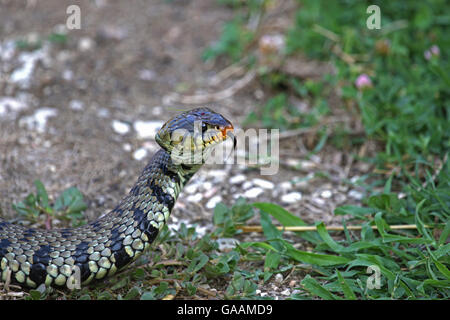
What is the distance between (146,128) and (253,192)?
1.40 metres

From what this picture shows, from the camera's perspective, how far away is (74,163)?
4863 mm

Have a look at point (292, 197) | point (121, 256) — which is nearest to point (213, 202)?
point (292, 197)

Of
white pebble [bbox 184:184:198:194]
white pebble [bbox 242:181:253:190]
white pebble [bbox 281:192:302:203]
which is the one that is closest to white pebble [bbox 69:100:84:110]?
white pebble [bbox 184:184:198:194]

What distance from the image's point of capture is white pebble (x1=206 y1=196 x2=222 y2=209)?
14.7ft

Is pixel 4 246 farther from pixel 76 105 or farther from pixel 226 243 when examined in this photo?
pixel 76 105

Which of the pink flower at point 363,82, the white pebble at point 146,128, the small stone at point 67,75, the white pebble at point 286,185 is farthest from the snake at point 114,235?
the small stone at point 67,75

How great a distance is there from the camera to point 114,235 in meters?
3.42

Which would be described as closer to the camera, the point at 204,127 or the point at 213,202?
the point at 204,127

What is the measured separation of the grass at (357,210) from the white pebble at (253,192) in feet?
0.66

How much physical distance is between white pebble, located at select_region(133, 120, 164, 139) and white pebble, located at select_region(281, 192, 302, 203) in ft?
4.81

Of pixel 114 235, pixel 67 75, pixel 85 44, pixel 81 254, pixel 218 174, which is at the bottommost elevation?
pixel 81 254

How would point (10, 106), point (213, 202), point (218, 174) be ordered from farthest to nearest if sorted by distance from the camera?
point (10, 106) < point (218, 174) < point (213, 202)

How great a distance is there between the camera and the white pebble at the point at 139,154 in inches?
197

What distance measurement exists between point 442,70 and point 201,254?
321cm
